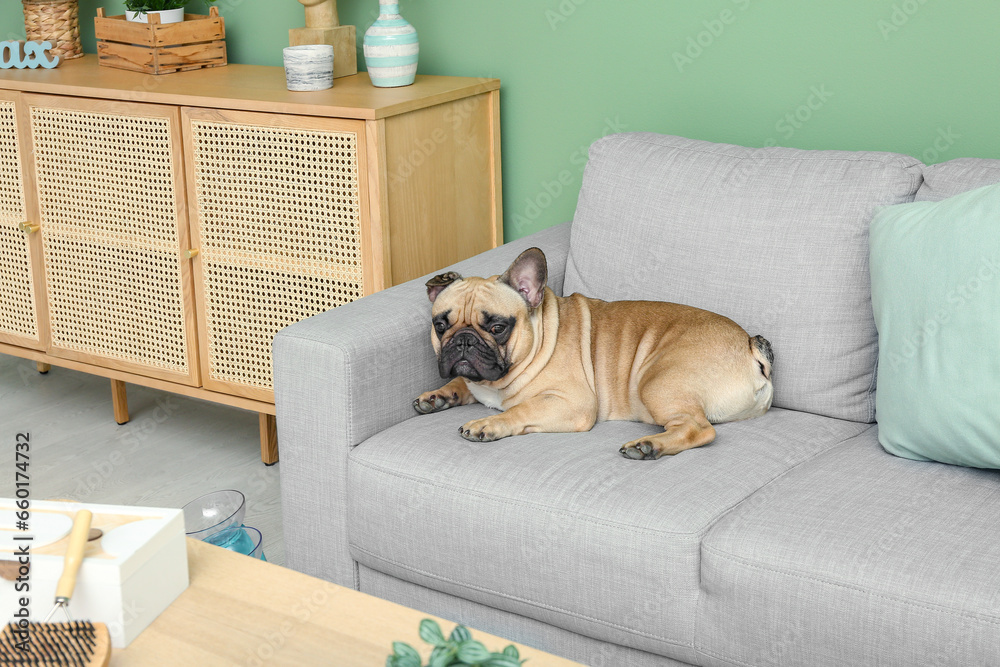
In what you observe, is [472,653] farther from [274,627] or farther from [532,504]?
[532,504]

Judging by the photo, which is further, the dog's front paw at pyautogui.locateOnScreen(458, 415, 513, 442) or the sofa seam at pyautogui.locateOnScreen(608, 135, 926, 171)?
the sofa seam at pyautogui.locateOnScreen(608, 135, 926, 171)

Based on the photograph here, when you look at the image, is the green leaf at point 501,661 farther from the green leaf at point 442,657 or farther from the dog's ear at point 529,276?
the dog's ear at point 529,276

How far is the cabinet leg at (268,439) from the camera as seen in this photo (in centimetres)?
292

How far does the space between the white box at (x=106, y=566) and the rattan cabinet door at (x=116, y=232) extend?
1524 mm

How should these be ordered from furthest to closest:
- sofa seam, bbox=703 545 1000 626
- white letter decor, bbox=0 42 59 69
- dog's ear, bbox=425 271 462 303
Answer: white letter decor, bbox=0 42 59 69, dog's ear, bbox=425 271 462 303, sofa seam, bbox=703 545 1000 626

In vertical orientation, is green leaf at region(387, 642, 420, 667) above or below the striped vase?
below

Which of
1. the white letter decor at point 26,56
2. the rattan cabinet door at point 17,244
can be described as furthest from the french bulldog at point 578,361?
the white letter decor at point 26,56

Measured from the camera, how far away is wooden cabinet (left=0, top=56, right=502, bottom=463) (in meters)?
2.51

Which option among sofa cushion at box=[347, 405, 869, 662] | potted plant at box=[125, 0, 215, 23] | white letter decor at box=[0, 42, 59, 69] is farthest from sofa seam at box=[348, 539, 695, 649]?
white letter decor at box=[0, 42, 59, 69]

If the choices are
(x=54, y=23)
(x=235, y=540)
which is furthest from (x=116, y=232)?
(x=235, y=540)

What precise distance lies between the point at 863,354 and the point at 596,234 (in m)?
0.65

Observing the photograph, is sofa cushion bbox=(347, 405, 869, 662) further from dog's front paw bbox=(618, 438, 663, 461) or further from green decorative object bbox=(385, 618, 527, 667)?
green decorative object bbox=(385, 618, 527, 667)

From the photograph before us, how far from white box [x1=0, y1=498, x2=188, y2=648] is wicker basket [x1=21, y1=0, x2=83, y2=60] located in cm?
235

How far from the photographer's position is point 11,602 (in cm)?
122
